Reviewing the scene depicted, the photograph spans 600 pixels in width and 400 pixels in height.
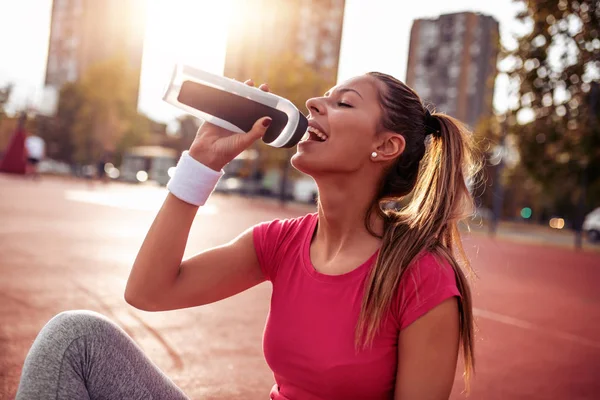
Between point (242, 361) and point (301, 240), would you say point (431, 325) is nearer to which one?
point (301, 240)

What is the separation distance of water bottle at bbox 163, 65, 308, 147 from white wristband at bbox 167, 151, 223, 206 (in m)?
0.17

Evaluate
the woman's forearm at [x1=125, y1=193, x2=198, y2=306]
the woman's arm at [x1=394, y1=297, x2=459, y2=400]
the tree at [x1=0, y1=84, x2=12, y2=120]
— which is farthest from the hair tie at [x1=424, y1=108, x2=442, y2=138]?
the tree at [x1=0, y1=84, x2=12, y2=120]

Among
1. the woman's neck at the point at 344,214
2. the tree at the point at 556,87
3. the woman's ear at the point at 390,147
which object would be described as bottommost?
the woman's neck at the point at 344,214

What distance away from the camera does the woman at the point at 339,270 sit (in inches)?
68.7

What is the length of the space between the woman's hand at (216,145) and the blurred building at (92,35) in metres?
91.3

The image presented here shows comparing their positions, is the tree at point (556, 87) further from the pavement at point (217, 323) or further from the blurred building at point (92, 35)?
the blurred building at point (92, 35)

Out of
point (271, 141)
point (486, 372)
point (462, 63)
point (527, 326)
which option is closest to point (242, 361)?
point (486, 372)

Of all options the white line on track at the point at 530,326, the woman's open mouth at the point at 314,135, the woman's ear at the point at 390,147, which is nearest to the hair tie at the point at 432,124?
the woman's ear at the point at 390,147

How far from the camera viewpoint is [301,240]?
2229mm

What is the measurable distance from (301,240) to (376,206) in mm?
299

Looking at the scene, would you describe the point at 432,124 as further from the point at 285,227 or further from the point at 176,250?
the point at 176,250

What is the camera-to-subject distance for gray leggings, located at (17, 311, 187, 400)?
5.56 ft

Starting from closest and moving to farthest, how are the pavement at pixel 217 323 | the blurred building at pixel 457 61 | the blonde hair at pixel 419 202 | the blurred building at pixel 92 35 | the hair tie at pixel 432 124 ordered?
the blonde hair at pixel 419 202 < the hair tie at pixel 432 124 < the pavement at pixel 217 323 < the blurred building at pixel 92 35 < the blurred building at pixel 457 61

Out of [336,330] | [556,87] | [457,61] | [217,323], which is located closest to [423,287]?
[336,330]
